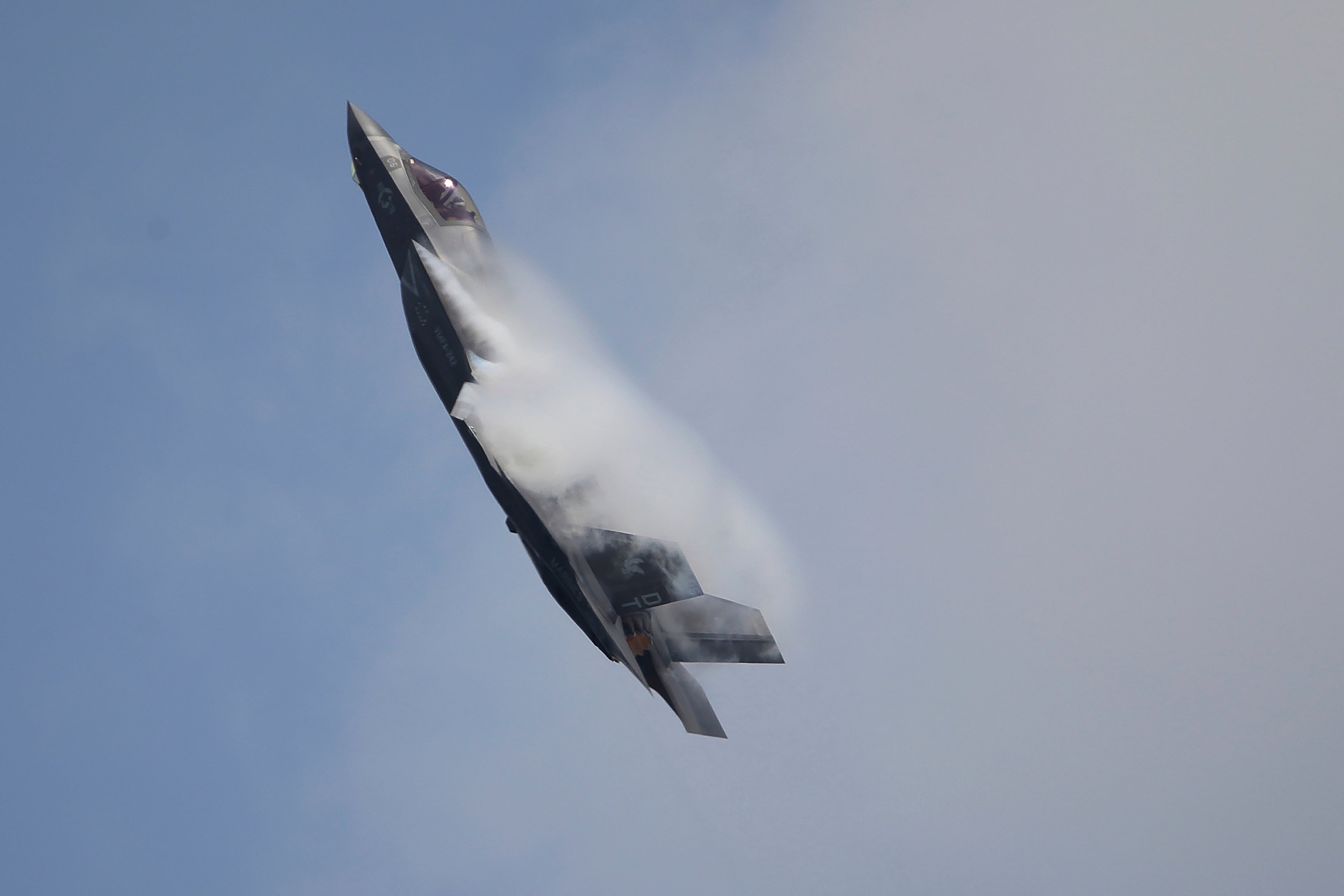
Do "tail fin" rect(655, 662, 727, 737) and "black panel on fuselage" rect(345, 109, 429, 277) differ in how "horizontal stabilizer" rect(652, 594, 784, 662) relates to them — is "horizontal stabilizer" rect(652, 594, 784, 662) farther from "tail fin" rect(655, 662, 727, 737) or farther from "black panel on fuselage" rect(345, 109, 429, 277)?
"black panel on fuselage" rect(345, 109, 429, 277)

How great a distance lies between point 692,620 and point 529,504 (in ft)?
18.6

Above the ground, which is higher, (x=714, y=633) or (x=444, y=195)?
(x=444, y=195)

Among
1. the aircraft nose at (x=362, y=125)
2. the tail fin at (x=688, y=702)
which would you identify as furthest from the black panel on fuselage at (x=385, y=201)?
the tail fin at (x=688, y=702)

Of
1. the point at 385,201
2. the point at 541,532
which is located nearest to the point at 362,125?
the point at 385,201

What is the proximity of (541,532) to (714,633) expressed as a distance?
543 cm

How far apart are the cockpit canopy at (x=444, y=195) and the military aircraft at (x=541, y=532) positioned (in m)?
0.04

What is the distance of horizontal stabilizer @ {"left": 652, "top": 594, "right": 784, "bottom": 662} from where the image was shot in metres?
24.4

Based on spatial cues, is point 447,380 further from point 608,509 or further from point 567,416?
point 608,509

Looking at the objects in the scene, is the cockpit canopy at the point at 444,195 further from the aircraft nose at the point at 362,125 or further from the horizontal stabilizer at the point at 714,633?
the horizontal stabilizer at the point at 714,633

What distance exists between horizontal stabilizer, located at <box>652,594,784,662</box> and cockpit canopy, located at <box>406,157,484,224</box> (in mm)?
11569

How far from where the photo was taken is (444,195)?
2538 centimetres

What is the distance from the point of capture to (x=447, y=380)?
913 inches

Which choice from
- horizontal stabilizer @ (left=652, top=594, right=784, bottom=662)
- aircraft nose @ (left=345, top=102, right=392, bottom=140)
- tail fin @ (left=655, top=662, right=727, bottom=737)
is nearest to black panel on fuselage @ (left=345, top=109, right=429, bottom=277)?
aircraft nose @ (left=345, top=102, right=392, bottom=140)

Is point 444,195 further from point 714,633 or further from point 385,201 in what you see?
point 714,633
